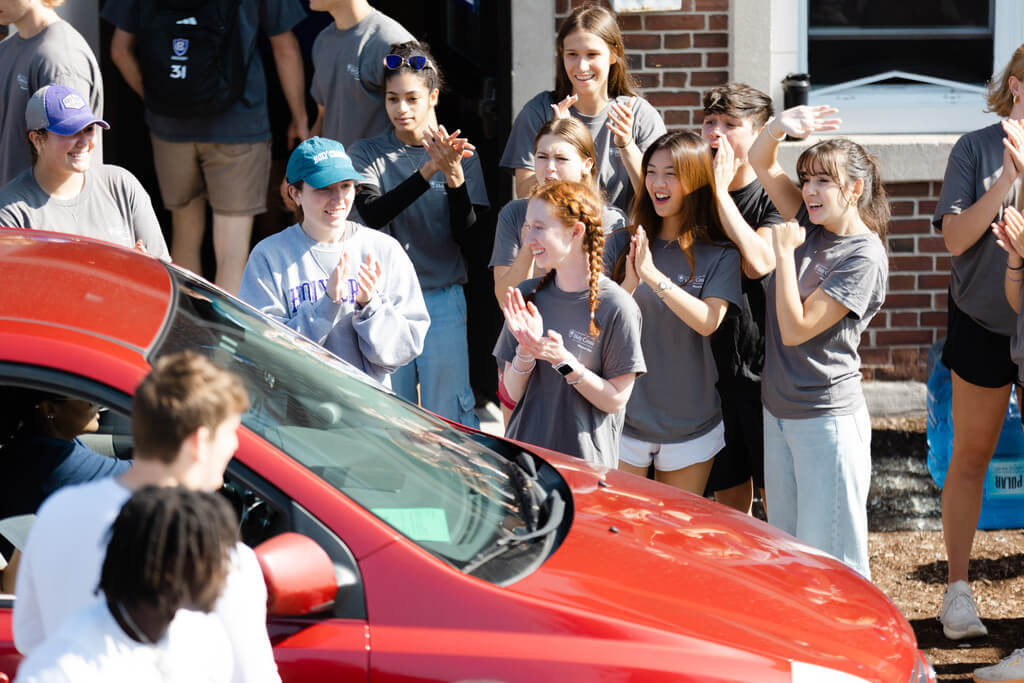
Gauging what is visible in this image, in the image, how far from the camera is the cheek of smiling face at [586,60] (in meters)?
5.33

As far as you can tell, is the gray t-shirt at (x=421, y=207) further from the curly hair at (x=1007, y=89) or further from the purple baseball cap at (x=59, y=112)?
the curly hair at (x=1007, y=89)

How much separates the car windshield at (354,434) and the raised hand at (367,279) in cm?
79

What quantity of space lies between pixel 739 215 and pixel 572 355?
103cm

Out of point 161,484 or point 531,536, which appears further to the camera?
point 531,536

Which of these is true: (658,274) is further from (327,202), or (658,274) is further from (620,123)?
(327,202)

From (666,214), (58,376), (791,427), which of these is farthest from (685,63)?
(58,376)

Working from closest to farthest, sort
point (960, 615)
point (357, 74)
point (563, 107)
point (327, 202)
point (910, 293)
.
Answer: point (327, 202), point (960, 615), point (563, 107), point (357, 74), point (910, 293)

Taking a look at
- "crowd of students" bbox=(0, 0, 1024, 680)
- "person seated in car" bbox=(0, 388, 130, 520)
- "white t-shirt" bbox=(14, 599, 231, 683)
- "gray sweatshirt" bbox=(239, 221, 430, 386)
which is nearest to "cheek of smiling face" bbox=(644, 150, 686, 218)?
"crowd of students" bbox=(0, 0, 1024, 680)

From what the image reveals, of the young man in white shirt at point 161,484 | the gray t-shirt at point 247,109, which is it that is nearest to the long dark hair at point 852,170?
the young man in white shirt at point 161,484

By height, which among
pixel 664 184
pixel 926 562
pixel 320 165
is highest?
pixel 320 165

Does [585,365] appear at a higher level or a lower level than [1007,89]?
lower

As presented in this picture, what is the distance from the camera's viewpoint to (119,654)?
1.98m

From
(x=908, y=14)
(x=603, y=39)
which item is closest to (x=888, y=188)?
(x=908, y=14)

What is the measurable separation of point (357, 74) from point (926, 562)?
3.54 m
